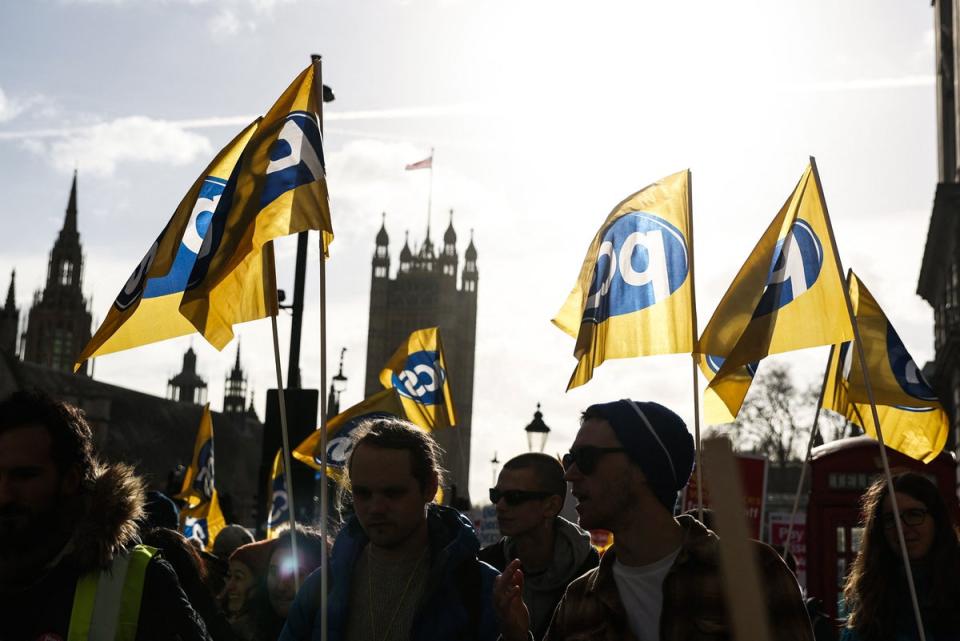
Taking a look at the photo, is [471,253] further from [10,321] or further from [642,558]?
[642,558]

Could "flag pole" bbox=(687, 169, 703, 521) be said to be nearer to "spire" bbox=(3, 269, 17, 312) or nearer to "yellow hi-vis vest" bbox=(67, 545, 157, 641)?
"yellow hi-vis vest" bbox=(67, 545, 157, 641)

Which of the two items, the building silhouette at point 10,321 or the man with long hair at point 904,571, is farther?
the building silhouette at point 10,321

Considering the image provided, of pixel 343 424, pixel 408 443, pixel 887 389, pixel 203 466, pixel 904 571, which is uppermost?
pixel 203 466

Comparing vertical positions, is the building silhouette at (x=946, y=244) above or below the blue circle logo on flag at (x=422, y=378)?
above

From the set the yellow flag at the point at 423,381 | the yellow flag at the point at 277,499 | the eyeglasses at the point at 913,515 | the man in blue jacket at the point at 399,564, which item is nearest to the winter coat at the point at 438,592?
the man in blue jacket at the point at 399,564

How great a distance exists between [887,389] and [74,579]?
5.44 m

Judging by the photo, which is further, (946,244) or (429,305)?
(429,305)

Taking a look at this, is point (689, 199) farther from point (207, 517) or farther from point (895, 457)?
point (207, 517)

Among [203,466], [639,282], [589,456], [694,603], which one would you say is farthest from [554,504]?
[203,466]

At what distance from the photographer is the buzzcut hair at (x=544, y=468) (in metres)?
4.88

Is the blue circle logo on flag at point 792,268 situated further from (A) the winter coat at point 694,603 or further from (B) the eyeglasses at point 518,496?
(A) the winter coat at point 694,603

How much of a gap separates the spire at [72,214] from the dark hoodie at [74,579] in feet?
340

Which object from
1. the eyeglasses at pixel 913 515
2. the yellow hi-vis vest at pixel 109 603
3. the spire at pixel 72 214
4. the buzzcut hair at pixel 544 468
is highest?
the spire at pixel 72 214

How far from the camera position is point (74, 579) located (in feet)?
9.53
